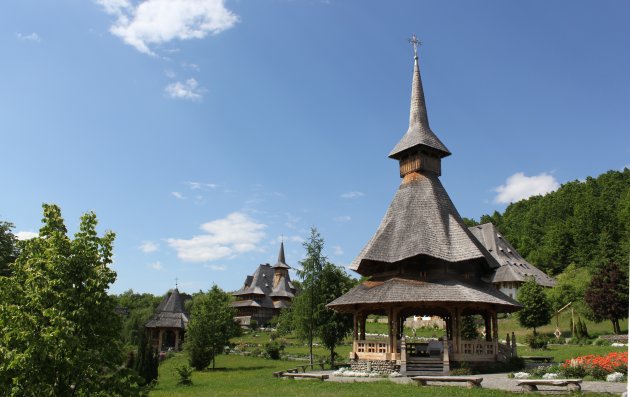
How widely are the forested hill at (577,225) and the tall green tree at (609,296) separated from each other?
23.5m

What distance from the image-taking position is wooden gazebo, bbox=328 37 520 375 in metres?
23.9

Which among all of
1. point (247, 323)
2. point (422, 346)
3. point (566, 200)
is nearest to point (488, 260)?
point (422, 346)

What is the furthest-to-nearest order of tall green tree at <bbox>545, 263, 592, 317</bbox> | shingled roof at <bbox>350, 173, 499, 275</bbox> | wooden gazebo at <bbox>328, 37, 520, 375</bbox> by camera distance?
1. tall green tree at <bbox>545, 263, 592, 317</bbox>
2. shingled roof at <bbox>350, 173, 499, 275</bbox>
3. wooden gazebo at <bbox>328, 37, 520, 375</bbox>

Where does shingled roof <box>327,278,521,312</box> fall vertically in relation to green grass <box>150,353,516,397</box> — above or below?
above

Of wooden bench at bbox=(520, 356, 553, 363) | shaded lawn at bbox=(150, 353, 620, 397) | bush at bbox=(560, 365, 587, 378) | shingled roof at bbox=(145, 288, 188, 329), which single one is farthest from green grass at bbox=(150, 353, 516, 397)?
shingled roof at bbox=(145, 288, 188, 329)

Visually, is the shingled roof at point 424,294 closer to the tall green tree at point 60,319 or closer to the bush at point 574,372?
the bush at point 574,372

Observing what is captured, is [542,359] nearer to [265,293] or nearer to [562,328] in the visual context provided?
[562,328]

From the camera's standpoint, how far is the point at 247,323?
74062 millimetres

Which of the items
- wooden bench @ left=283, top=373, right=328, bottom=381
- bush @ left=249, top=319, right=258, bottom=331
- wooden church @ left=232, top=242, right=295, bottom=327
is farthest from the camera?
wooden church @ left=232, top=242, right=295, bottom=327

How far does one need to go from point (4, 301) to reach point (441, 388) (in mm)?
13816

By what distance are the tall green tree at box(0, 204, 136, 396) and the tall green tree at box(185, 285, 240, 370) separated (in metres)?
27.4

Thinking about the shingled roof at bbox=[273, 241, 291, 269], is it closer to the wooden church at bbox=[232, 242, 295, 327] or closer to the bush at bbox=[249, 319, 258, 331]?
the wooden church at bbox=[232, 242, 295, 327]

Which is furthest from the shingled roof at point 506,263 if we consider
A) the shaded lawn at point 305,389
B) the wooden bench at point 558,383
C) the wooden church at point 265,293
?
the wooden bench at point 558,383

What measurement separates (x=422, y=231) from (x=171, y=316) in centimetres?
3769
